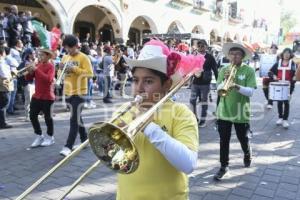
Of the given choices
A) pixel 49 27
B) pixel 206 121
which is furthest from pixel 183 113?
pixel 49 27

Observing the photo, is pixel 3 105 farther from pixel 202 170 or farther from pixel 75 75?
pixel 202 170

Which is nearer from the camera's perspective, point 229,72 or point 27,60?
point 229,72

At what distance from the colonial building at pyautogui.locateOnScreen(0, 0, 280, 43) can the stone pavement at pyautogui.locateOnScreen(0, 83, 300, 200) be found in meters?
9.94

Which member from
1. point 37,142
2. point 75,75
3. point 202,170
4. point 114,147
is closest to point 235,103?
point 202,170

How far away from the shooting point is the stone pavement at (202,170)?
4.46 meters

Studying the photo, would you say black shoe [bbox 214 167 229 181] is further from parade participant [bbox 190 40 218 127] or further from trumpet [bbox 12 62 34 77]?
trumpet [bbox 12 62 34 77]

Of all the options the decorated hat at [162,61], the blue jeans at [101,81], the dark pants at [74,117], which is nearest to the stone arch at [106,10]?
the blue jeans at [101,81]

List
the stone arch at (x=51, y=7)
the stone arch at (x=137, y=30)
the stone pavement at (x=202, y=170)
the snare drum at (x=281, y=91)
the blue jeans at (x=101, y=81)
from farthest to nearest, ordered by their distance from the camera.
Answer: the stone arch at (x=137, y=30), the stone arch at (x=51, y=7), the blue jeans at (x=101, y=81), the snare drum at (x=281, y=91), the stone pavement at (x=202, y=170)

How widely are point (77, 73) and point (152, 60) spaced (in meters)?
4.01

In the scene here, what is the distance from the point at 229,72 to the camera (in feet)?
16.3

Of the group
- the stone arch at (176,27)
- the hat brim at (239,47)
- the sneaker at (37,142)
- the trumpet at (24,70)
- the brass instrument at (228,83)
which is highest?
the stone arch at (176,27)

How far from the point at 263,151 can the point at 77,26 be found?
16453 mm

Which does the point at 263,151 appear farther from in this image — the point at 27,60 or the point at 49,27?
the point at 49,27

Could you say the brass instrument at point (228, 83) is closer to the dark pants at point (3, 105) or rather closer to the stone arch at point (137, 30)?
the dark pants at point (3, 105)
